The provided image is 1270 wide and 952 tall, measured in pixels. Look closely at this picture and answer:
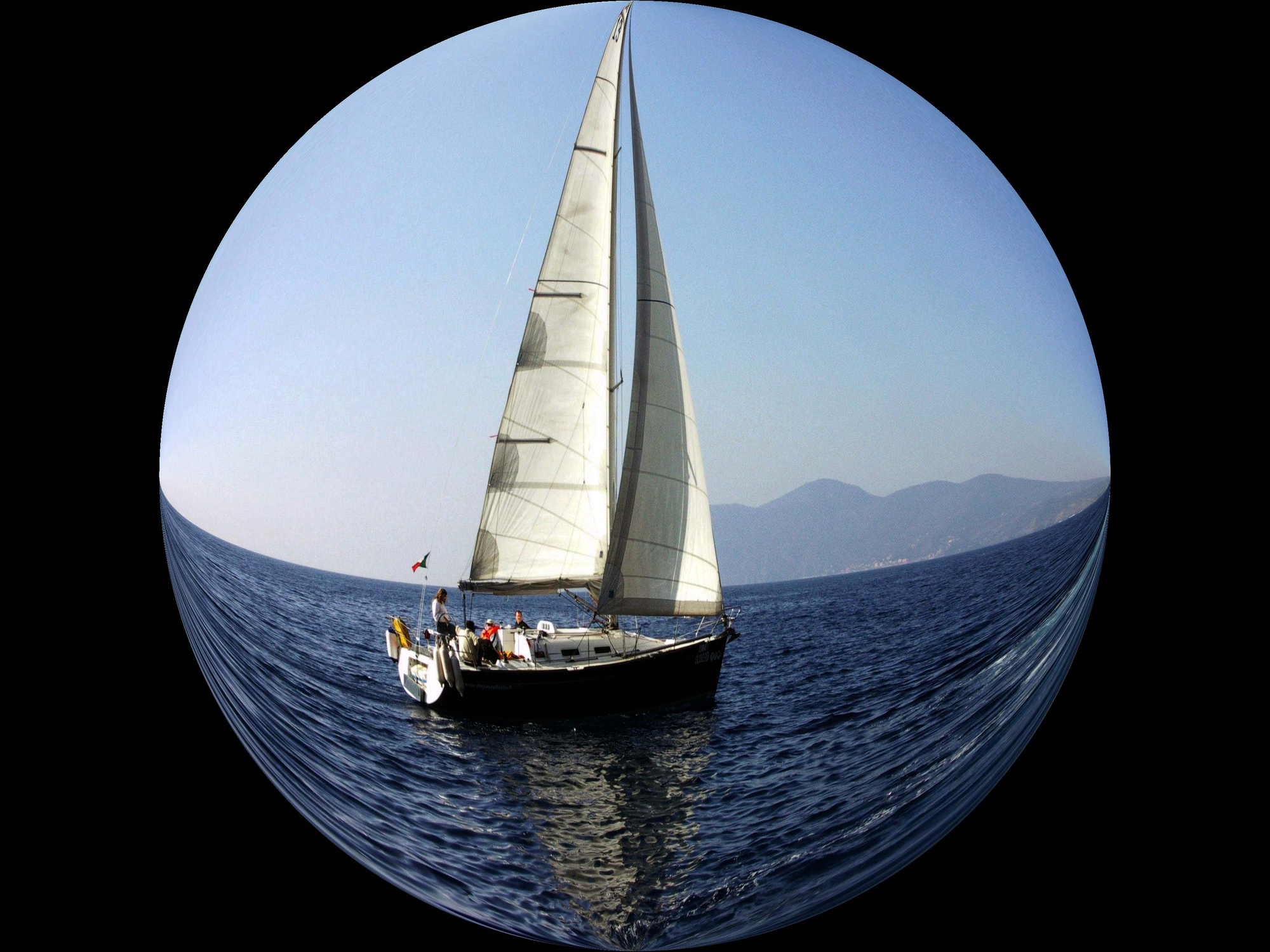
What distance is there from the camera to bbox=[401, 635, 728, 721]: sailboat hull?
14.2 m

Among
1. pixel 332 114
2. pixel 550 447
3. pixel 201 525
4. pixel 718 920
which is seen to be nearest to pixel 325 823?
pixel 201 525

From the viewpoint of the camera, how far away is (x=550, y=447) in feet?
57.8

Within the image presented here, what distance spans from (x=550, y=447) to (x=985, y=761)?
34.2ft

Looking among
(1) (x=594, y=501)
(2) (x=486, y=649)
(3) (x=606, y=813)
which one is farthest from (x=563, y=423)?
(3) (x=606, y=813)

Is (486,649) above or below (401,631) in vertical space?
below

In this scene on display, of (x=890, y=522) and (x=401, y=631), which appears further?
(x=890, y=522)

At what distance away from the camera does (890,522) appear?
12047 millimetres

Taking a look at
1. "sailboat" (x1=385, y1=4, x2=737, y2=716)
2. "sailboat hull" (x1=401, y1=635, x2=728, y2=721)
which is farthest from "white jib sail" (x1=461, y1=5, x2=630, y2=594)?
"sailboat hull" (x1=401, y1=635, x2=728, y2=721)

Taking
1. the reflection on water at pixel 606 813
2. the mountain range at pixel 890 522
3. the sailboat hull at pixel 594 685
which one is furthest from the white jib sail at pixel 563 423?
the mountain range at pixel 890 522

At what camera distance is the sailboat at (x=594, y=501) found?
1253 cm

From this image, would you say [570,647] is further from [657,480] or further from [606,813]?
[606,813]

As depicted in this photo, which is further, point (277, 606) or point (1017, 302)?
point (1017, 302)

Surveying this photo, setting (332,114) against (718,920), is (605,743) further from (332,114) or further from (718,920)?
(332,114)

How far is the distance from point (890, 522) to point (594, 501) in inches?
299
